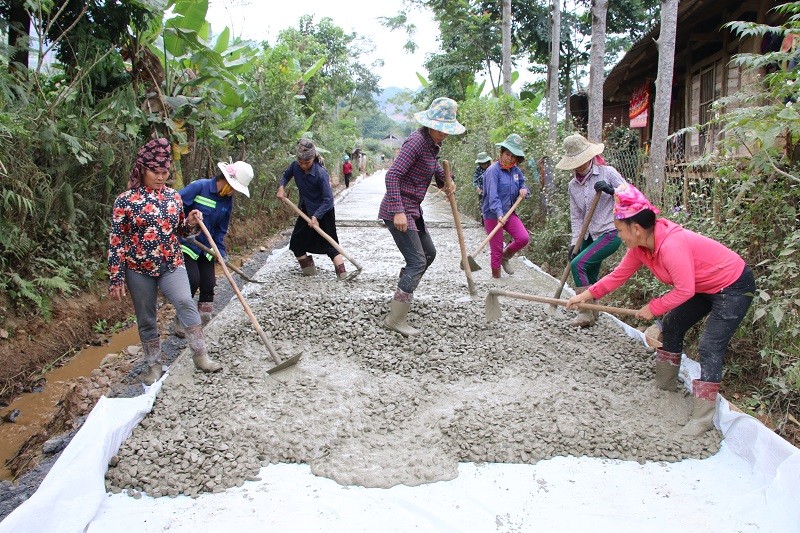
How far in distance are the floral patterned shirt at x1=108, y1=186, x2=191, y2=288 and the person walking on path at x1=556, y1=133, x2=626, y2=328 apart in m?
3.01

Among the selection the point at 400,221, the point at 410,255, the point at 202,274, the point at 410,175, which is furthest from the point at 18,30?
the point at 410,255

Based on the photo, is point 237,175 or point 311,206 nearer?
point 237,175

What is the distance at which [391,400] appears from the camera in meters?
3.55

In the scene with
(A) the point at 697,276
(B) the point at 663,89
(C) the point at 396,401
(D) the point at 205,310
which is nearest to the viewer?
(A) the point at 697,276

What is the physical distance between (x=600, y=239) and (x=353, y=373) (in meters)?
2.25

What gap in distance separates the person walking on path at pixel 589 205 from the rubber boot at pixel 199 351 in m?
2.81

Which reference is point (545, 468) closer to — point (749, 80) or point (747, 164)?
point (747, 164)

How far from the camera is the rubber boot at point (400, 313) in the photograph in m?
4.46

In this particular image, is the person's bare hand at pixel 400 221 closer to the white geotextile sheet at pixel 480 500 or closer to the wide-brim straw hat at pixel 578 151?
the wide-brim straw hat at pixel 578 151

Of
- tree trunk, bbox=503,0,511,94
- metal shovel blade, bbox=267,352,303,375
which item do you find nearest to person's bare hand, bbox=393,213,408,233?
metal shovel blade, bbox=267,352,303,375

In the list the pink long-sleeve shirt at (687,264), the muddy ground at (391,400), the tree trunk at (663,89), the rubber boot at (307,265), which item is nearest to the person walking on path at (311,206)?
the rubber boot at (307,265)

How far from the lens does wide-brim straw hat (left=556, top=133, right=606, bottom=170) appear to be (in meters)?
4.54

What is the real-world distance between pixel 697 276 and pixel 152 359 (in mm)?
3476

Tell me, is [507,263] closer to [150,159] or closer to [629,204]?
[629,204]
